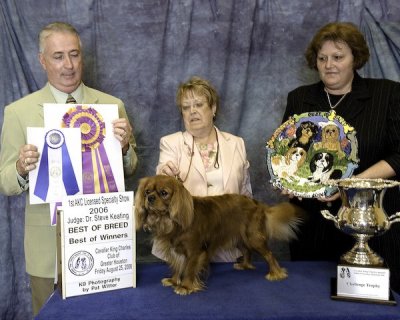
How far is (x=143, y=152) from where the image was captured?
2.92 m

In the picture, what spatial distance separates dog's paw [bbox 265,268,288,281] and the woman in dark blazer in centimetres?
41

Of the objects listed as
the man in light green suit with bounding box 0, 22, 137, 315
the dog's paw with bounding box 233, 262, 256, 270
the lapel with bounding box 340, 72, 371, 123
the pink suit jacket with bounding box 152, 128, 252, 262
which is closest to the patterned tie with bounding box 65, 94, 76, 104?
the man in light green suit with bounding box 0, 22, 137, 315

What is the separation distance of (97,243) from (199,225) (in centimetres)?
39

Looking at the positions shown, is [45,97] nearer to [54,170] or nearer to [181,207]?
[54,170]

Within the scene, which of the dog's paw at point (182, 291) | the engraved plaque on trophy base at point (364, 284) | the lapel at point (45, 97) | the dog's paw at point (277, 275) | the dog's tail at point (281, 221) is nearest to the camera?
the engraved plaque on trophy base at point (364, 284)

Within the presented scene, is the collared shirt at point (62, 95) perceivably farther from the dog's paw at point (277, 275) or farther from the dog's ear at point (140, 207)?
the dog's paw at point (277, 275)

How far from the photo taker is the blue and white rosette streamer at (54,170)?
6.01 ft

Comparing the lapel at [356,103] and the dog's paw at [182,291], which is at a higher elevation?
the lapel at [356,103]

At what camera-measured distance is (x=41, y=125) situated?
205 centimetres

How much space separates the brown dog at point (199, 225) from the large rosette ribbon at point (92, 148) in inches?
9.9

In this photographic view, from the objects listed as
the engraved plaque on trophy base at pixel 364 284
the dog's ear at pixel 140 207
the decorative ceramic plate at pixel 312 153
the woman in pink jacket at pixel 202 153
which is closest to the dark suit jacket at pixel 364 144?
the decorative ceramic plate at pixel 312 153

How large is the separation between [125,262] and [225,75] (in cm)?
156

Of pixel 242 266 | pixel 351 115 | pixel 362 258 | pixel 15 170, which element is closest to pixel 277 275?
pixel 242 266

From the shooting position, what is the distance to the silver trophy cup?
1.60 metres
